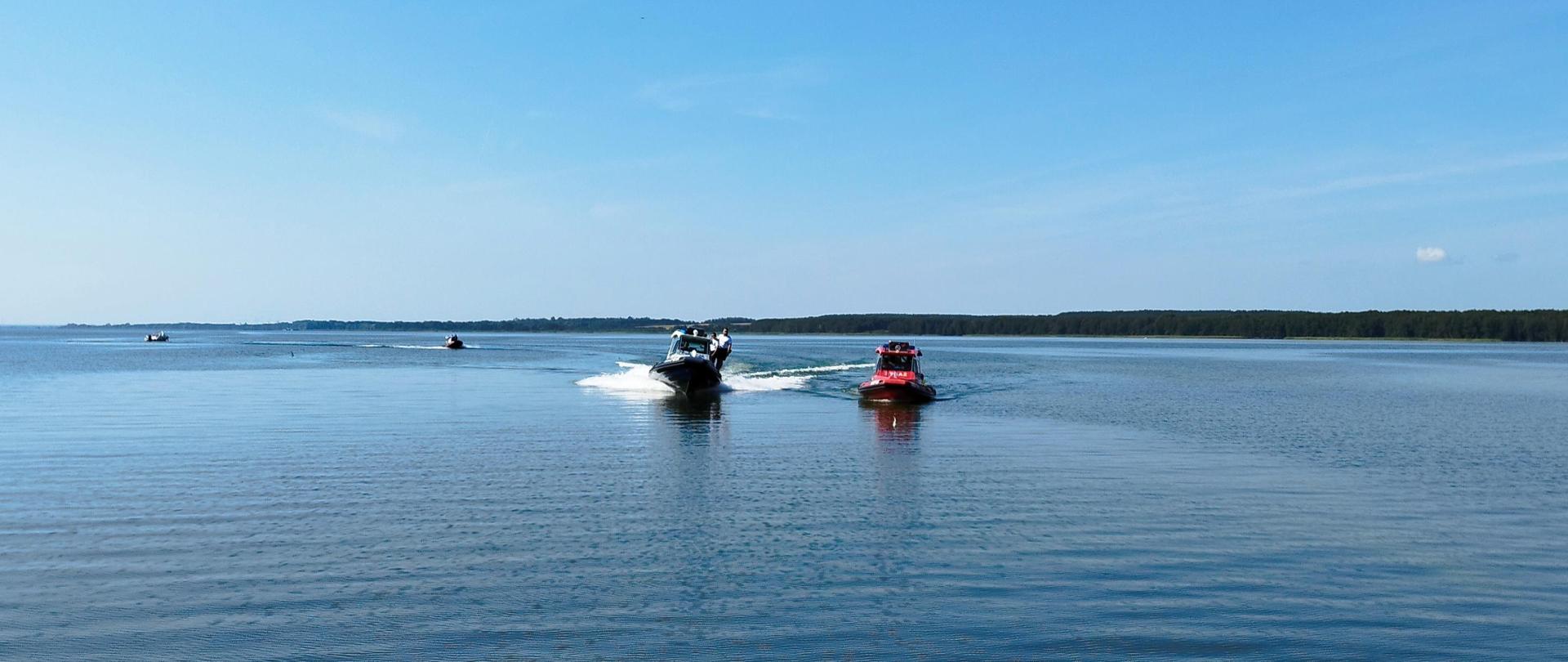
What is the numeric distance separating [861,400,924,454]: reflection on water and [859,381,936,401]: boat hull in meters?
0.23

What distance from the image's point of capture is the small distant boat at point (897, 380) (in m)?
45.2

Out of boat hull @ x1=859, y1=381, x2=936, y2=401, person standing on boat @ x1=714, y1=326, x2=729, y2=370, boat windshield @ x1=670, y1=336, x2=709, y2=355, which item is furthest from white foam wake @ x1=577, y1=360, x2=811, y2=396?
boat hull @ x1=859, y1=381, x2=936, y2=401

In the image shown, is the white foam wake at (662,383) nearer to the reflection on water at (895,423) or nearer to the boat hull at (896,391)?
the boat hull at (896,391)

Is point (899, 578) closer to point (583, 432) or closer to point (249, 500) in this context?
point (249, 500)

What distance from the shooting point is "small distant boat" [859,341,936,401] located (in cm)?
4516

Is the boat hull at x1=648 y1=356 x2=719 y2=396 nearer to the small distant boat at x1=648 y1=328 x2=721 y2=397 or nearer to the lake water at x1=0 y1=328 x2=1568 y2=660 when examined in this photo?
the small distant boat at x1=648 y1=328 x2=721 y2=397

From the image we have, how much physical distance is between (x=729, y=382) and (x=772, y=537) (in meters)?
43.6

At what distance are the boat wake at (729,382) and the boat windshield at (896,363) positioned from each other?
845 cm

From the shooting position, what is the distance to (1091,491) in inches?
822

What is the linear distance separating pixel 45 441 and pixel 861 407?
1051 inches

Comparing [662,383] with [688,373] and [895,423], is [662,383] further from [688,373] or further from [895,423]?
[895,423]

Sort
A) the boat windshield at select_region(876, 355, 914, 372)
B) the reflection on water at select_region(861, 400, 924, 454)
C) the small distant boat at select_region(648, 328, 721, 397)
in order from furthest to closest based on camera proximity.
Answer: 1. the small distant boat at select_region(648, 328, 721, 397)
2. the boat windshield at select_region(876, 355, 914, 372)
3. the reflection on water at select_region(861, 400, 924, 454)

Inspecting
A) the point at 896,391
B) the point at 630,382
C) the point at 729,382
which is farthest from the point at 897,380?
the point at 630,382

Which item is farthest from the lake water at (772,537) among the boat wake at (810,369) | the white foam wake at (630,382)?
the boat wake at (810,369)
